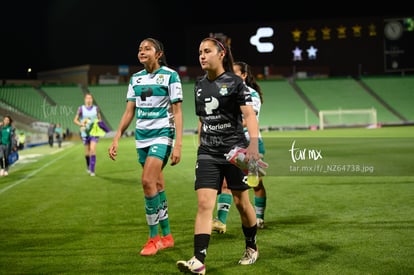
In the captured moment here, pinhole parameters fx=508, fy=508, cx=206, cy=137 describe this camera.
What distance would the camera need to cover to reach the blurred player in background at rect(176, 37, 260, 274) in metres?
4.86

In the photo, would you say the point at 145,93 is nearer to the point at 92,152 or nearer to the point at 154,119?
the point at 154,119

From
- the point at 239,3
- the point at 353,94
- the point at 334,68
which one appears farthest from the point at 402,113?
the point at 239,3

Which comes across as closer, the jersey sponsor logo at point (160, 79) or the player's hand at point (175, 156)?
the player's hand at point (175, 156)

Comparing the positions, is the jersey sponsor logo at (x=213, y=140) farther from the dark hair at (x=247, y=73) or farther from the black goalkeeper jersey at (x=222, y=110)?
the dark hair at (x=247, y=73)

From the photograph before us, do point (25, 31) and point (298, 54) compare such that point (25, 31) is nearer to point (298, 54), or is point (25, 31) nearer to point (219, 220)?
point (298, 54)

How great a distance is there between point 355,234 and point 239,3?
181ft

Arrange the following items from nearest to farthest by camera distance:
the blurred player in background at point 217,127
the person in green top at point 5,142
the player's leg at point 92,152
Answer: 1. the blurred player in background at point 217,127
2. the player's leg at point 92,152
3. the person in green top at point 5,142

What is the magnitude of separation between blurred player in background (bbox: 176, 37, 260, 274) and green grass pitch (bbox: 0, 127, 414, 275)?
2.46 ft

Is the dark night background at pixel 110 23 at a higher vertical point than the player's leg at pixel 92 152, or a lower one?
higher

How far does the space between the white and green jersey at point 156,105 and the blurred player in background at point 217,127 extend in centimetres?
107

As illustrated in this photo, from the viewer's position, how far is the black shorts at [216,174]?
4.93 m

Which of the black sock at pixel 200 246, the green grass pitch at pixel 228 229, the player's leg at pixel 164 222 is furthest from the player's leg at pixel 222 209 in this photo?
the black sock at pixel 200 246

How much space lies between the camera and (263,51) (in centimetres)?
5659

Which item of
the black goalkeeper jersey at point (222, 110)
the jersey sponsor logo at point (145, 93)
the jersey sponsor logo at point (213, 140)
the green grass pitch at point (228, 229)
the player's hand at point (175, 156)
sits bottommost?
the green grass pitch at point (228, 229)
